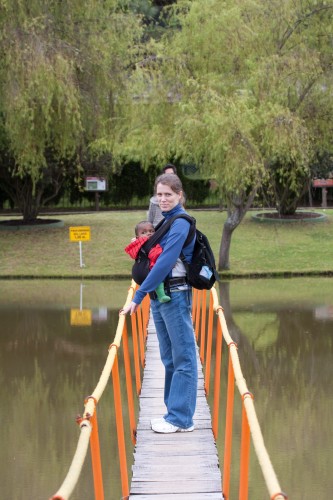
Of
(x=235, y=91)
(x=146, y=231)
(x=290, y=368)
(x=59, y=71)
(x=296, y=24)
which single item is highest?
(x=296, y=24)

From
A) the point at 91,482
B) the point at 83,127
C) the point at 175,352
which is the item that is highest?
the point at 83,127

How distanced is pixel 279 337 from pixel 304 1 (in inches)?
324

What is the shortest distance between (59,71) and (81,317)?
14.8 feet

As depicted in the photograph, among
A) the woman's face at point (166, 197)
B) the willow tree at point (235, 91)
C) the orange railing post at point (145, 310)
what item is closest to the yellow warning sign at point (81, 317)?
the orange railing post at point (145, 310)

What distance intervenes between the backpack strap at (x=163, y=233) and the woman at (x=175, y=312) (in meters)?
0.03

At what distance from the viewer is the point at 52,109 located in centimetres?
1700

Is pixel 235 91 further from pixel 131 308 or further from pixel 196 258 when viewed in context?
pixel 131 308

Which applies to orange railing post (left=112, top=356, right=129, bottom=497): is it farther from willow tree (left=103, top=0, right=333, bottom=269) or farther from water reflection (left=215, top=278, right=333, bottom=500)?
willow tree (left=103, top=0, right=333, bottom=269)

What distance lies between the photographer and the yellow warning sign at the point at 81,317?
14.6 m

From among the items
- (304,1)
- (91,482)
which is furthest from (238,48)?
(91,482)

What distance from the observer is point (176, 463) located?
5.95m

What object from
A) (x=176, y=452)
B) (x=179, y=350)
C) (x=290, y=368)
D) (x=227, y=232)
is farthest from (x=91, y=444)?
(x=227, y=232)

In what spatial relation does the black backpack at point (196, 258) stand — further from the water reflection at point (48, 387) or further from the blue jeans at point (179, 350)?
the water reflection at point (48, 387)

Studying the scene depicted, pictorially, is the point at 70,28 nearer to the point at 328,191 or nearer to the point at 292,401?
the point at 292,401
